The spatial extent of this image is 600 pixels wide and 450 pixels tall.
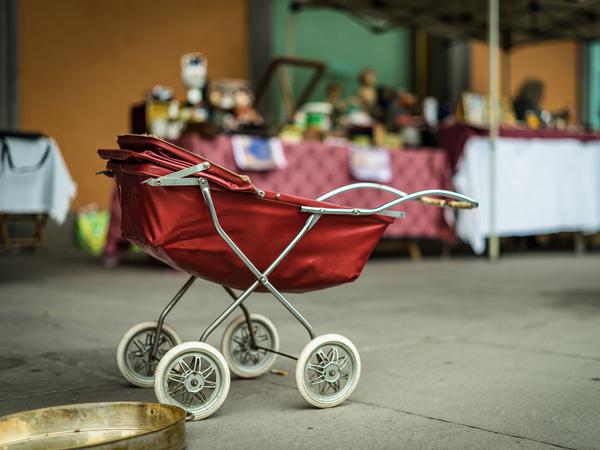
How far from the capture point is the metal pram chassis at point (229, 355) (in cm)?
247

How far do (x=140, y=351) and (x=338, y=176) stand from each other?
496cm

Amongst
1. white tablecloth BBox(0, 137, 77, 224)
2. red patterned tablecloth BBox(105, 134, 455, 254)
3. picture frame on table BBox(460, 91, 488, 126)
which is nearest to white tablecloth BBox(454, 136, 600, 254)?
red patterned tablecloth BBox(105, 134, 455, 254)

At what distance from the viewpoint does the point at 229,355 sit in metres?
3.08

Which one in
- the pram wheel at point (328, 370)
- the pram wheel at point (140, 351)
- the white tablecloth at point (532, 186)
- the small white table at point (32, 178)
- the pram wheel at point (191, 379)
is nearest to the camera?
the pram wheel at point (191, 379)

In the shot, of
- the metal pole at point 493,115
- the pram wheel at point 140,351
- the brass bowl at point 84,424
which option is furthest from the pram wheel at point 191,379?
the metal pole at point 493,115

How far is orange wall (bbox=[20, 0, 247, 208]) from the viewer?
9.68 metres

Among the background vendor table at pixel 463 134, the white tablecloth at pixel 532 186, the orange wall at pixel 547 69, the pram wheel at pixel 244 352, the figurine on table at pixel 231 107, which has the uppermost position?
the orange wall at pixel 547 69

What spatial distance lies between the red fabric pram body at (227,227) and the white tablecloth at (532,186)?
5454 millimetres

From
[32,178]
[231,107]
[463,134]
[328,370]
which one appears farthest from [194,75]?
[328,370]

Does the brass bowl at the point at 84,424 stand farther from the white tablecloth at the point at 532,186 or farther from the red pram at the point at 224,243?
the white tablecloth at the point at 532,186

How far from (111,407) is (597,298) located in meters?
3.93

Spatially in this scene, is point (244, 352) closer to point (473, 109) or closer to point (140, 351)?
point (140, 351)

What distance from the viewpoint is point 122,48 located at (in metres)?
10.4

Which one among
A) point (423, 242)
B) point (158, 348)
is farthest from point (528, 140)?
point (158, 348)
